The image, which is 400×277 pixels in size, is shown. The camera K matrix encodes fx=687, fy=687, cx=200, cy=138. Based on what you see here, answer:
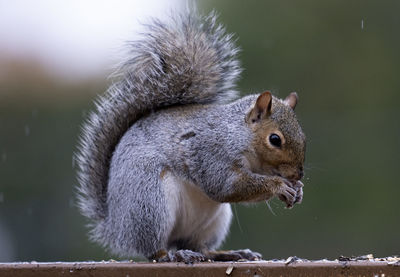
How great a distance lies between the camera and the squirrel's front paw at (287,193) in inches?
80.7

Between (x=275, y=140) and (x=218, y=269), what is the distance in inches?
22.5

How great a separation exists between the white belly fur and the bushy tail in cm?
31

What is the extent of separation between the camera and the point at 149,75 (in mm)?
2314

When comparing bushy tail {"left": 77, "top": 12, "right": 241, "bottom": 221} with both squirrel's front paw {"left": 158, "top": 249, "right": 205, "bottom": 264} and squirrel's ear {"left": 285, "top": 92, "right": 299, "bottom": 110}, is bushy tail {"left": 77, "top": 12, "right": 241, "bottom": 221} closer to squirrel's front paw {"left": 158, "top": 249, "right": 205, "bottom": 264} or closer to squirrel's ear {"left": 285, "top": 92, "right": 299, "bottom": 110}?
squirrel's ear {"left": 285, "top": 92, "right": 299, "bottom": 110}

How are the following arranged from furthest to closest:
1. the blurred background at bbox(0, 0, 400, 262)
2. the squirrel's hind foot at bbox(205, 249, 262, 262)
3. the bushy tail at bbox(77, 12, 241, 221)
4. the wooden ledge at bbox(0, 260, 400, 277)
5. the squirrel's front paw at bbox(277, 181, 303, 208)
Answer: the blurred background at bbox(0, 0, 400, 262) < the bushy tail at bbox(77, 12, 241, 221) < the squirrel's hind foot at bbox(205, 249, 262, 262) < the squirrel's front paw at bbox(277, 181, 303, 208) < the wooden ledge at bbox(0, 260, 400, 277)

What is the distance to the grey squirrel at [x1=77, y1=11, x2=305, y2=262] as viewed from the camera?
6.81ft

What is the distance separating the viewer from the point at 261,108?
2148 millimetres

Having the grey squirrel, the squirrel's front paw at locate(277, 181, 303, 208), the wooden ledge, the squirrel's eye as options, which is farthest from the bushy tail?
the wooden ledge

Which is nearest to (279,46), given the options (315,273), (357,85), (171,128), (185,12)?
(357,85)

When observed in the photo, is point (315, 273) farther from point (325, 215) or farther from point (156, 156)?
point (325, 215)

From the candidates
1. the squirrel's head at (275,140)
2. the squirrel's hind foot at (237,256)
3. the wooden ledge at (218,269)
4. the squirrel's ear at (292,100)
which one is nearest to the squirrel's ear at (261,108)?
the squirrel's head at (275,140)

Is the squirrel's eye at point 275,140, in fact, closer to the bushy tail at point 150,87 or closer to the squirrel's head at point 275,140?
the squirrel's head at point 275,140

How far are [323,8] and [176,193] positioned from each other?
403 cm

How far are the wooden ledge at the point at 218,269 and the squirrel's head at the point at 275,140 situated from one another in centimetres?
46
